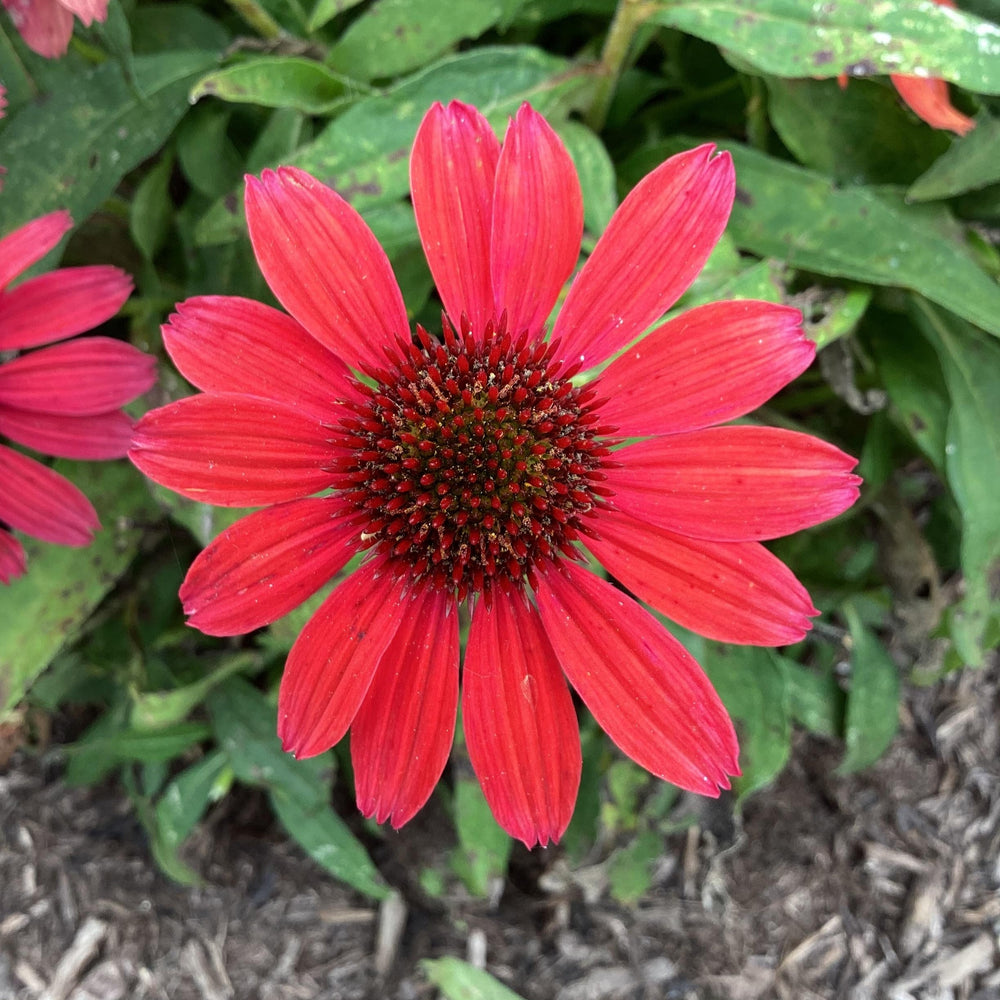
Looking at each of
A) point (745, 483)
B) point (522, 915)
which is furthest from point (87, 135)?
point (522, 915)

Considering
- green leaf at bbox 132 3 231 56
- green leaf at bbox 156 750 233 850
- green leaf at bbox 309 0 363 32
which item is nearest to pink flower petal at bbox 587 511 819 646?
green leaf at bbox 309 0 363 32

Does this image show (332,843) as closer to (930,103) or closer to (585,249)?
(585,249)

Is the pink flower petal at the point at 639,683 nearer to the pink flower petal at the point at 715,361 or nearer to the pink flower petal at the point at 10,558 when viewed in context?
→ the pink flower petal at the point at 715,361

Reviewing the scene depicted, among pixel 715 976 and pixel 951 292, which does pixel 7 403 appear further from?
pixel 715 976

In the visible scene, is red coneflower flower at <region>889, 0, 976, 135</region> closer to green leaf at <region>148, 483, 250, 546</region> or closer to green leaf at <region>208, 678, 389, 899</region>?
green leaf at <region>148, 483, 250, 546</region>

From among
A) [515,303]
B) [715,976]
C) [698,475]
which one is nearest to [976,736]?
[715,976]

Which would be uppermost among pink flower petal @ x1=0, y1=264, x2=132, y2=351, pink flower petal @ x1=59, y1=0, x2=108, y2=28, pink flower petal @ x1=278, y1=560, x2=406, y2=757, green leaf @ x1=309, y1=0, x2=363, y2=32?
pink flower petal @ x1=59, y1=0, x2=108, y2=28
